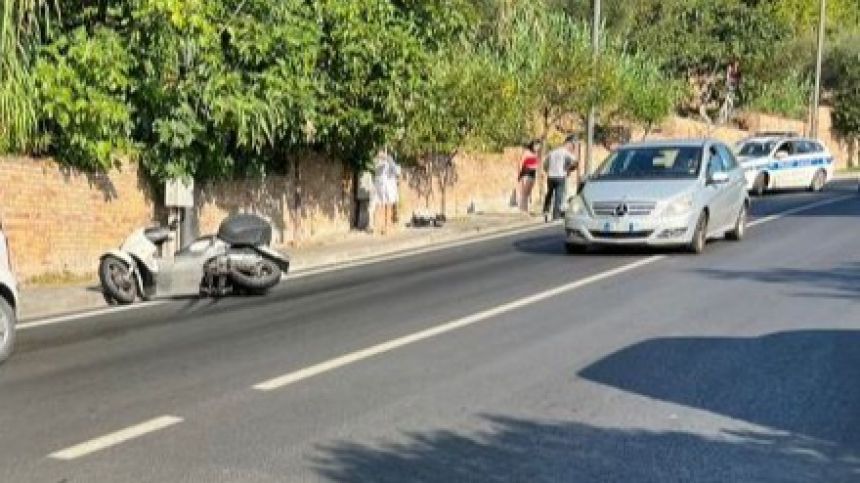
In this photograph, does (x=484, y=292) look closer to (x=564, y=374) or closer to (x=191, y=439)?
(x=564, y=374)

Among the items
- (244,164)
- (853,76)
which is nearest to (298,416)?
(244,164)

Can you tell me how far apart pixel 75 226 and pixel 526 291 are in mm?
5777

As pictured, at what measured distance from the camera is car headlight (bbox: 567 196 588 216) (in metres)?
16.6

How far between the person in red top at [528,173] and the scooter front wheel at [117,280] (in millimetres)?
Result: 14853

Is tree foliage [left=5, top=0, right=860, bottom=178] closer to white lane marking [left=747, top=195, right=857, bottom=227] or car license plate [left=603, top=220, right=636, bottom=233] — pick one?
car license plate [left=603, top=220, right=636, bottom=233]

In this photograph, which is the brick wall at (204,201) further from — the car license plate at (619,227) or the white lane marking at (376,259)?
the car license plate at (619,227)

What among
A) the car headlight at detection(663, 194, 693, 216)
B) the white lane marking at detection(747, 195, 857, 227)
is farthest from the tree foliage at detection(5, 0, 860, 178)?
the white lane marking at detection(747, 195, 857, 227)

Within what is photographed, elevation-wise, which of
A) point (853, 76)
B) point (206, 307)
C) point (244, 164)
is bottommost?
point (206, 307)

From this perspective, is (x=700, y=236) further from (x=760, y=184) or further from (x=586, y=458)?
(x=760, y=184)

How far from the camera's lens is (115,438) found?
21.6 feet

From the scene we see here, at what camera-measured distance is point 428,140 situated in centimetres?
2328

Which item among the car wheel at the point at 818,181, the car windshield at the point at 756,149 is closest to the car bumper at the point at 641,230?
the car windshield at the point at 756,149

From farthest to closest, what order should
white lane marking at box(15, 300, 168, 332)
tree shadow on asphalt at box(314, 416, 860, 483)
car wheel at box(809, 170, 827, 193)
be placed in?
1. car wheel at box(809, 170, 827, 193)
2. white lane marking at box(15, 300, 168, 332)
3. tree shadow on asphalt at box(314, 416, 860, 483)

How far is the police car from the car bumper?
17.0 m
